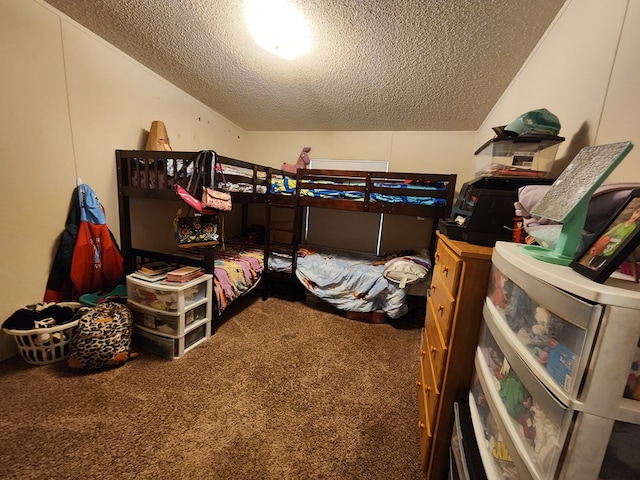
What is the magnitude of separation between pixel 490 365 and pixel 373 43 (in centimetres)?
202

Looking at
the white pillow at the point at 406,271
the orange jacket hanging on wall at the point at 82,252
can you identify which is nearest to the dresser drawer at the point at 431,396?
the white pillow at the point at 406,271

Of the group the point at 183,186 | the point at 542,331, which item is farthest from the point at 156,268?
the point at 542,331

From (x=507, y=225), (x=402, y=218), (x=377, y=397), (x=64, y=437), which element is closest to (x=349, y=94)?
(x=402, y=218)

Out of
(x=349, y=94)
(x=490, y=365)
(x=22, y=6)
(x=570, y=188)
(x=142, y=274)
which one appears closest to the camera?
(x=570, y=188)

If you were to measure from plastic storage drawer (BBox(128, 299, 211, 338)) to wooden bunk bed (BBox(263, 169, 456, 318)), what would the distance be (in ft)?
3.78

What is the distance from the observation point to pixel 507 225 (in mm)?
1104

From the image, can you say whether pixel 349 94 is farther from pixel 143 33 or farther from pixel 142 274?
pixel 142 274

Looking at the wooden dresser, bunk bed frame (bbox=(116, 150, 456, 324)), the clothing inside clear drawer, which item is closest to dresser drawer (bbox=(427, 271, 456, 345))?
the wooden dresser

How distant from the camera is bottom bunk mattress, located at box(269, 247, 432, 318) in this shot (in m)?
2.50

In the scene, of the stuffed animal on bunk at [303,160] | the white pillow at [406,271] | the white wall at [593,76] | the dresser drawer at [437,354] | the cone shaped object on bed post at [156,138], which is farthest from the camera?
the stuffed animal on bunk at [303,160]

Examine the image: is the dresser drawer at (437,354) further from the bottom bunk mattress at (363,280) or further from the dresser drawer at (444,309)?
the bottom bunk mattress at (363,280)

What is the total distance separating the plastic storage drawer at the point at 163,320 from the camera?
185 cm

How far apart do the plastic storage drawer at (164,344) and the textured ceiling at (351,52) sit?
224cm

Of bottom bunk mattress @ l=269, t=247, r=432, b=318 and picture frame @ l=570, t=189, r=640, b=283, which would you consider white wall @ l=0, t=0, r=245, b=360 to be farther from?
picture frame @ l=570, t=189, r=640, b=283
